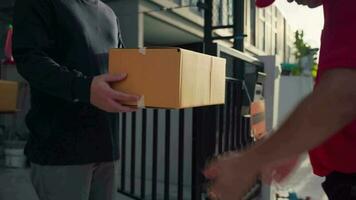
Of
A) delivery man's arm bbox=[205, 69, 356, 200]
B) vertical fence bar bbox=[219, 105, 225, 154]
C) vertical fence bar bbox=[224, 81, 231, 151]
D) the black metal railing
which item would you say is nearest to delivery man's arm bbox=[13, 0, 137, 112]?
delivery man's arm bbox=[205, 69, 356, 200]

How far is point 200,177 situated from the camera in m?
2.40

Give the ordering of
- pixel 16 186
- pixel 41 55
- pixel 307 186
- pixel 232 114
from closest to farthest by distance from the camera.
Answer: pixel 41 55 → pixel 232 114 → pixel 16 186 → pixel 307 186

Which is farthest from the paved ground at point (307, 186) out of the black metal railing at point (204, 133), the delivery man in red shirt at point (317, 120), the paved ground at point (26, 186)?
the delivery man in red shirt at point (317, 120)

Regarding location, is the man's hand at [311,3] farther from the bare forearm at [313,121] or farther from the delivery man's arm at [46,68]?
the delivery man's arm at [46,68]

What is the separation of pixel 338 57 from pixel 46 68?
3.03 feet

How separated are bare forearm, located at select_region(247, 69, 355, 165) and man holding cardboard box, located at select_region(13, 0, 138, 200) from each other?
0.68 m

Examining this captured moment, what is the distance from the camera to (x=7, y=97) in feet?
13.2

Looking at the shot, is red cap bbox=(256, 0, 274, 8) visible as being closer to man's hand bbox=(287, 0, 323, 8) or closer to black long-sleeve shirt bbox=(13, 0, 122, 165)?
man's hand bbox=(287, 0, 323, 8)

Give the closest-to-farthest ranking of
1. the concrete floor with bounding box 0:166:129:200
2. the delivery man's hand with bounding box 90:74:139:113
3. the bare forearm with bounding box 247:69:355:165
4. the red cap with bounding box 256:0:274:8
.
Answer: the bare forearm with bounding box 247:69:355:165 → the red cap with bounding box 256:0:274:8 → the delivery man's hand with bounding box 90:74:139:113 → the concrete floor with bounding box 0:166:129:200

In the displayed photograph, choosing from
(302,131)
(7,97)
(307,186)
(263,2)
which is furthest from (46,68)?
(307,186)

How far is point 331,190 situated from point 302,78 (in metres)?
13.0

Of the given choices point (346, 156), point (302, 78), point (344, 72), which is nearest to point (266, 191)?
point (346, 156)

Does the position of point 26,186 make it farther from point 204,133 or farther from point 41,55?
point 41,55

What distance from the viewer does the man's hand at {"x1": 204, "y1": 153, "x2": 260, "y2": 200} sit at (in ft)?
2.34
